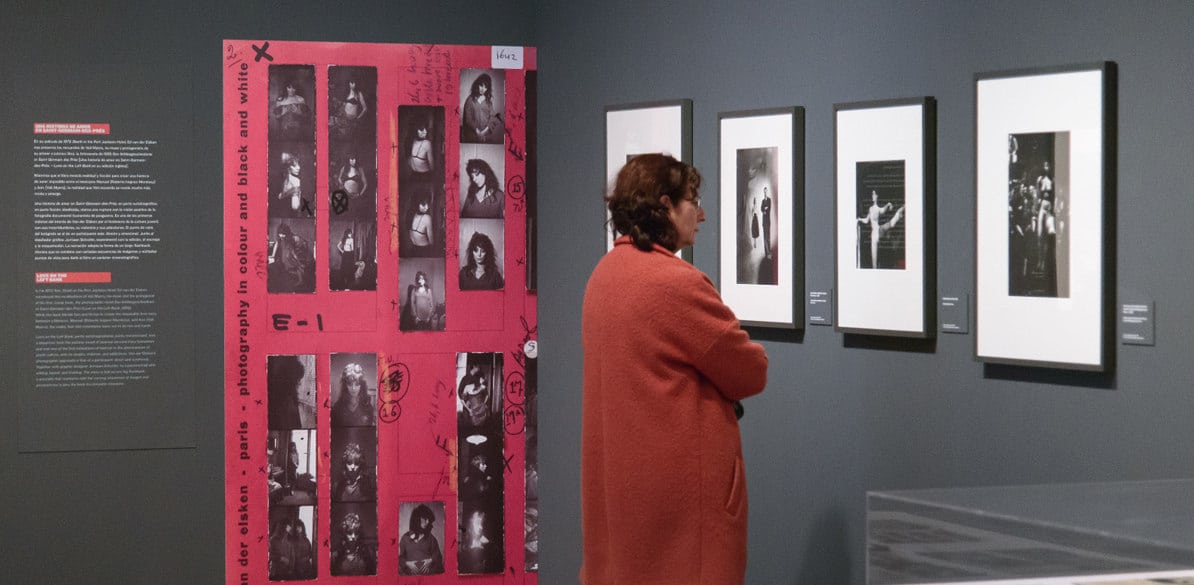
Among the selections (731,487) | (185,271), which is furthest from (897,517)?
(185,271)

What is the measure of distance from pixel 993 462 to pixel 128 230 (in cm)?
339

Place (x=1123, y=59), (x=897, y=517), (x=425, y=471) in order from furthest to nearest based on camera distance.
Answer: (x=425, y=471) → (x=1123, y=59) → (x=897, y=517)

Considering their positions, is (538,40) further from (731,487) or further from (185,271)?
(731,487)

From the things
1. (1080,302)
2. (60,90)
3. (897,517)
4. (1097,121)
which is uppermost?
(60,90)

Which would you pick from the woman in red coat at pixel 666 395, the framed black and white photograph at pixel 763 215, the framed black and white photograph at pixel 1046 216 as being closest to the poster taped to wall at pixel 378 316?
the framed black and white photograph at pixel 763 215

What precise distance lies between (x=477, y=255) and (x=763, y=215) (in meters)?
1.44

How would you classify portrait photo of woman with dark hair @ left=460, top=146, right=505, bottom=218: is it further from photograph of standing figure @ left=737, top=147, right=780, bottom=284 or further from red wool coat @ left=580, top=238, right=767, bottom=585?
red wool coat @ left=580, top=238, right=767, bottom=585

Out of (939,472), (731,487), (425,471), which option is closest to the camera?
(731,487)

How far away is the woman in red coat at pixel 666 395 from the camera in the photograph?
310cm

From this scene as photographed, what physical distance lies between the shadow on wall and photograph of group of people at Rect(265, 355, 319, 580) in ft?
6.93

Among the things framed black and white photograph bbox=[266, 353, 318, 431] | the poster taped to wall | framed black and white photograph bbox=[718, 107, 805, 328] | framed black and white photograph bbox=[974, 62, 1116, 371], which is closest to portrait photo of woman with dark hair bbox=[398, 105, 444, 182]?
the poster taped to wall

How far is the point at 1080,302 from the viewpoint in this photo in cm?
305

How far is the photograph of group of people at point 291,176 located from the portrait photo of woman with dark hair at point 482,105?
2.05 ft

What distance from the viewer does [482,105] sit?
4.96 meters
